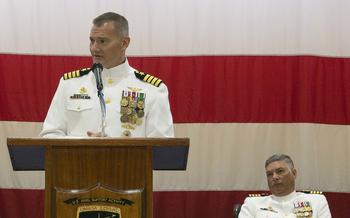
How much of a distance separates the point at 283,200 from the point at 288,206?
0.05 m

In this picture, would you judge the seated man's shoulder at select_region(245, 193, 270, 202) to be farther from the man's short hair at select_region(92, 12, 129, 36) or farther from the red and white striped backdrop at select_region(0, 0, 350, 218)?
the man's short hair at select_region(92, 12, 129, 36)

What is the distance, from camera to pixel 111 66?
2.53 metres

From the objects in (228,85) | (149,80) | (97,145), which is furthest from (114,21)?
(228,85)

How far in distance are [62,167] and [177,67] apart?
6.36 ft

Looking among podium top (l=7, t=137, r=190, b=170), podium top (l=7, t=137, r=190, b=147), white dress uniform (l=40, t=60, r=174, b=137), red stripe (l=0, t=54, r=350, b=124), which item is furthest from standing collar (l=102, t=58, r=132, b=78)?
red stripe (l=0, t=54, r=350, b=124)

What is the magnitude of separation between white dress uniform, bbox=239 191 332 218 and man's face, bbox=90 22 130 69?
1421 millimetres

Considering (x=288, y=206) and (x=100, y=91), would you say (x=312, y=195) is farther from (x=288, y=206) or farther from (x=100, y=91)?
(x=100, y=91)

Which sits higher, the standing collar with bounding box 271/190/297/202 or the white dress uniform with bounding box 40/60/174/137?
the white dress uniform with bounding box 40/60/174/137

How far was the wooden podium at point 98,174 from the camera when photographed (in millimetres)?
1844

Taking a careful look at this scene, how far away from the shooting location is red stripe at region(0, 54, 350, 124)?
3.74m

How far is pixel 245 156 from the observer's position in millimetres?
3783

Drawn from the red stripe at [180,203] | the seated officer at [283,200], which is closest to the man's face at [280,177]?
the seated officer at [283,200]

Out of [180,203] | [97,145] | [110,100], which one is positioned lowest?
[180,203]

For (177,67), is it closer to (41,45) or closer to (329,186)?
(41,45)
